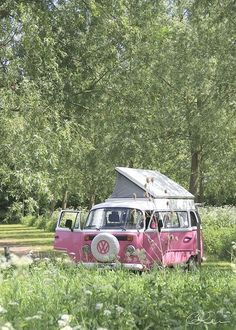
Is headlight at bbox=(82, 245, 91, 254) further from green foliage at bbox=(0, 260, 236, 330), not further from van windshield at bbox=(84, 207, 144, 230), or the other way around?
green foliage at bbox=(0, 260, 236, 330)

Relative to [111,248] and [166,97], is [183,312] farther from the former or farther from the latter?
[166,97]

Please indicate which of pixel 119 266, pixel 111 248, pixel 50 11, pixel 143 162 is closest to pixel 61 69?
pixel 50 11

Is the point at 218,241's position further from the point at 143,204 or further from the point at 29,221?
the point at 29,221

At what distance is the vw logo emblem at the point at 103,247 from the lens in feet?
35.9

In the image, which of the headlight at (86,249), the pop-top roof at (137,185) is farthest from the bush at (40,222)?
the headlight at (86,249)

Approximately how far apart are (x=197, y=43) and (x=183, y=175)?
776 cm

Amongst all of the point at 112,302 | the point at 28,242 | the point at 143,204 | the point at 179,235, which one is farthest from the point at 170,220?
the point at 28,242

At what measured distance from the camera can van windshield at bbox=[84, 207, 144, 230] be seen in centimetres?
1274

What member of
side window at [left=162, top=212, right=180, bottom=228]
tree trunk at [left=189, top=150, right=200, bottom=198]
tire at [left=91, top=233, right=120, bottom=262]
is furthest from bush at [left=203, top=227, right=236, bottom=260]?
tire at [left=91, top=233, right=120, bottom=262]

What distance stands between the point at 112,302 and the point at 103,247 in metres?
6.58

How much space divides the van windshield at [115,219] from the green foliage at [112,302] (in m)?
6.84

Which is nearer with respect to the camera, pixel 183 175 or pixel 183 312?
pixel 183 312

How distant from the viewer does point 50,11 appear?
10.7 metres

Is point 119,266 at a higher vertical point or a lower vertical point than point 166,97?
lower
